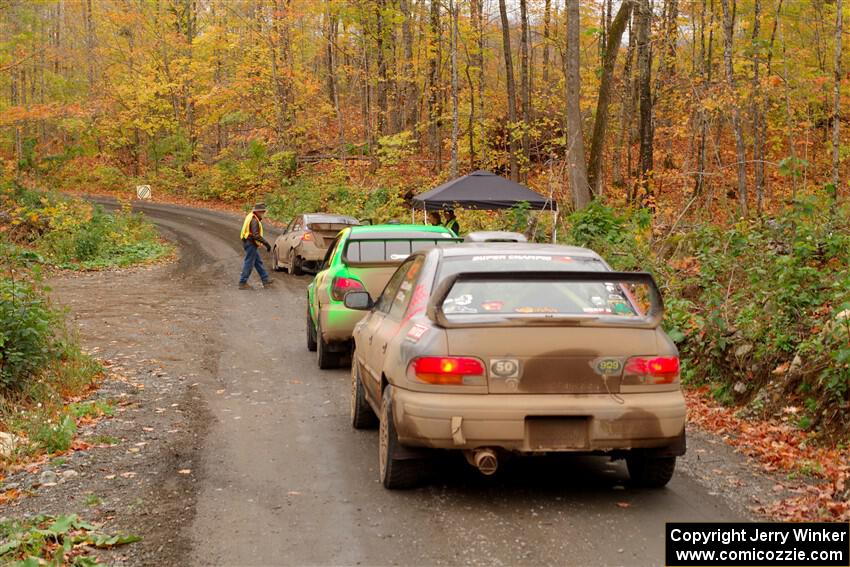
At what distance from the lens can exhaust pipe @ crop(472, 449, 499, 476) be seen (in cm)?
534

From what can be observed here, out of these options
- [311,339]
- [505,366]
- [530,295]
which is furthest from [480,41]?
[505,366]

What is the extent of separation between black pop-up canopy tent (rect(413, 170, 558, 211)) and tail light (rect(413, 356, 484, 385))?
12646 mm

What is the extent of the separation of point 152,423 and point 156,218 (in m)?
30.1

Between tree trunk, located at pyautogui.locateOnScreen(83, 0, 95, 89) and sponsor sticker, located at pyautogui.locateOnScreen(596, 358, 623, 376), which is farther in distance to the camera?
tree trunk, located at pyautogui.locateOnScreen(83, 0, 95, 89)

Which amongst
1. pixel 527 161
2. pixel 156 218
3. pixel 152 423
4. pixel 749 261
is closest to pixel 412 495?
pixel 152 423

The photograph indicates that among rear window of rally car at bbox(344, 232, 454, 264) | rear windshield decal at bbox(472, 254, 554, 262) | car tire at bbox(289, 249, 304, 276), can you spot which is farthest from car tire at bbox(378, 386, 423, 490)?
car tire at bbox(289, 249, 304, 276)

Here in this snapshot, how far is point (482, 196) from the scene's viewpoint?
59.4 feet

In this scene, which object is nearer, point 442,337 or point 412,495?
point 442,337

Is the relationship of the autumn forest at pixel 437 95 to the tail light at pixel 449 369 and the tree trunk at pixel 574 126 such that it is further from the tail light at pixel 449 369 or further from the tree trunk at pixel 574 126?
the tail light at pixel 449 369

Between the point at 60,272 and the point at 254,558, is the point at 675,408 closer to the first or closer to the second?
the point at 254,558

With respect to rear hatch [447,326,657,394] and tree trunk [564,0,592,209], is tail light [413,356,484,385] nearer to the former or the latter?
rear hatch [447,326,657,394]

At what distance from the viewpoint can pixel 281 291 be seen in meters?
19.0

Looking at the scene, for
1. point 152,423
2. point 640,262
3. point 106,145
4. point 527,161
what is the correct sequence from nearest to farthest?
point 152,423
point 640,262
point 527,161
point 106,145

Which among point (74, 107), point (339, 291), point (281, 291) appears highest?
point (74, 107)
